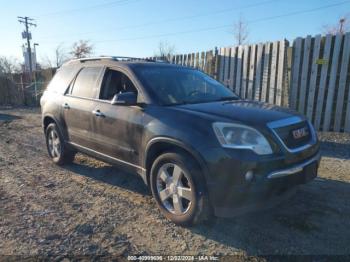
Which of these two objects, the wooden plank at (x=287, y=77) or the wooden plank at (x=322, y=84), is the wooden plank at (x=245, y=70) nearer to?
the wooden plank at (x=287, y=77)

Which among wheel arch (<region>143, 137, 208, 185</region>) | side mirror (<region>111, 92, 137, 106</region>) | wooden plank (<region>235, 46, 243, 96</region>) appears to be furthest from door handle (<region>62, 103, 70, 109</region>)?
wooden plank (<region>235, 46, 243, 96</region>)

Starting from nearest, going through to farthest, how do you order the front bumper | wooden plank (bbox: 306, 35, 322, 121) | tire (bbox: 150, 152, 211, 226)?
the front bumper, tire (bbox: 150, 152, 211, 226), wooden plank (bbox: 306, 35, 322, 121)

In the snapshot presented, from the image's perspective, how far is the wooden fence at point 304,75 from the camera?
7.09 meters

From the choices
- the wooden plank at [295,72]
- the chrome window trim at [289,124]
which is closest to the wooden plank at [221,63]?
the wooden plank at [295,72]

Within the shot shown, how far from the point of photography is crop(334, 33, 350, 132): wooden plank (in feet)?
22.8

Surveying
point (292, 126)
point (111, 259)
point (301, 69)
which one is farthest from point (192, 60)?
point (111, 259)

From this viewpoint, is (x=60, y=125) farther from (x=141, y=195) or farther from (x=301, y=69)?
(x=301, y=69)

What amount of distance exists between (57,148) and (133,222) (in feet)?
9.52

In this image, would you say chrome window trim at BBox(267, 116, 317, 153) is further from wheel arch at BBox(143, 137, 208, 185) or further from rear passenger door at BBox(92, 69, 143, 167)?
rear passenger door at BBox(92, 69, 143, 167)

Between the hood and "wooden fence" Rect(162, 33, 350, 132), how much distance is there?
422 centimetres

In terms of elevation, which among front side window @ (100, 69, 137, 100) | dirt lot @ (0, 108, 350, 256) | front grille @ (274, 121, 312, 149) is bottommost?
dirt lot @ (0, 108, 350, 256)

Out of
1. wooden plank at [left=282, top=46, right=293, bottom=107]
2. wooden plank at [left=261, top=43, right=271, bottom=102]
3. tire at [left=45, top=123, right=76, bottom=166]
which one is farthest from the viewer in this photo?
wooden plank at [left=261, top=43, right=271, bottom=102]

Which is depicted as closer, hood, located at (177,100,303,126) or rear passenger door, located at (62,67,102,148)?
hood, located at (177,100,303,126)

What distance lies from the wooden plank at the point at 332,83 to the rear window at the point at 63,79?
5.65 m
